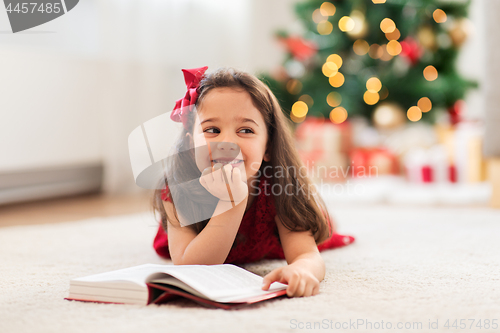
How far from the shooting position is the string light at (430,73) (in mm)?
2170

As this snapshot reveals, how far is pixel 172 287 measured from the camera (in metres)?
0.58

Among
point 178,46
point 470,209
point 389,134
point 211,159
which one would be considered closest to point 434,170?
point 470,209

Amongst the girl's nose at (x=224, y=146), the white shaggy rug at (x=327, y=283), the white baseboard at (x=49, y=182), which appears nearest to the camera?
the white shaggy rug at (x=327, y=283)

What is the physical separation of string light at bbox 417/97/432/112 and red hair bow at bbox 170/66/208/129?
1.63 m

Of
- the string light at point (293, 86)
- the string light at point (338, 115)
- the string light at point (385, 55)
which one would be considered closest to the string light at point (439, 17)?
the string light at point (385, 55)

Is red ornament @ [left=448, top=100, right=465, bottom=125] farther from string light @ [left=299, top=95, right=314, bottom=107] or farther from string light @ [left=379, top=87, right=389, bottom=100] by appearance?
string light @ [left=299, top=95, right=314, bottom=107]

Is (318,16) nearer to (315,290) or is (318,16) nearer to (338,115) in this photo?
(338,115)

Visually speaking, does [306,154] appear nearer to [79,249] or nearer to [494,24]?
[494,24]

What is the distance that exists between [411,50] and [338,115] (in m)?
0.45

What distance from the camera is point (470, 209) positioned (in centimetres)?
148

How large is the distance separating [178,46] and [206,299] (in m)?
1.74

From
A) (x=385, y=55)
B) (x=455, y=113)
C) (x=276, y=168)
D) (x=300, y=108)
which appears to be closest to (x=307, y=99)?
(x=300, y=108)

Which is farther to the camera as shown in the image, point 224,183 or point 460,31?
point 460,31

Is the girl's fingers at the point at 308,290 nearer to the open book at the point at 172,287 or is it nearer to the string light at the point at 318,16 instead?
the open book at the point at 172,287
